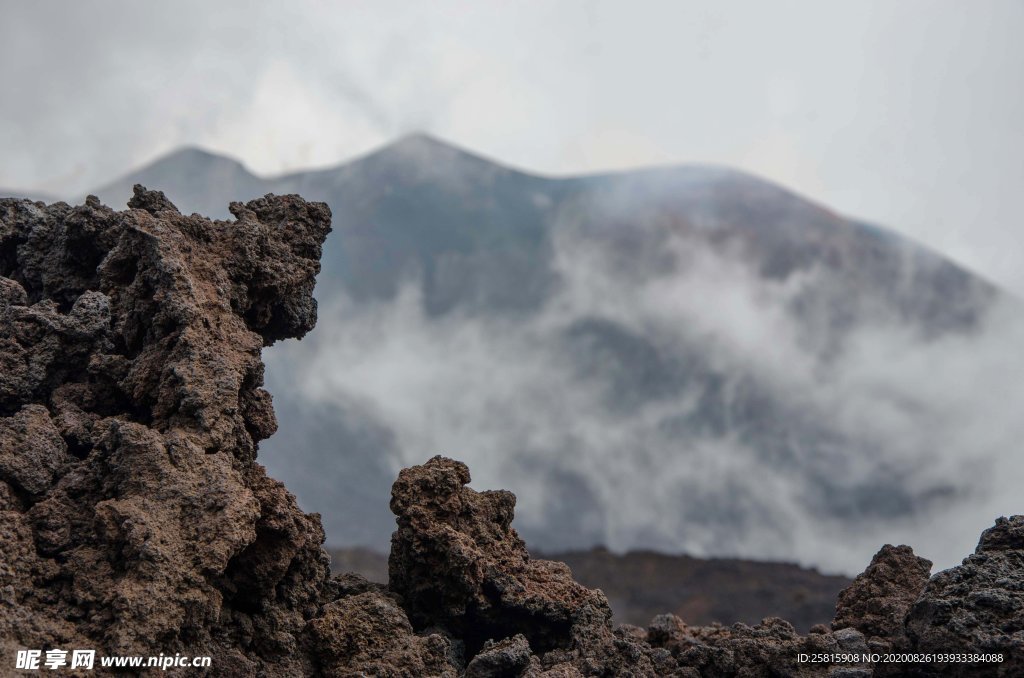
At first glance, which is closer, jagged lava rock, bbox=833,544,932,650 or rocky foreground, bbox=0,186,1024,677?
rocky foreground, bbox=0,186,1024,677

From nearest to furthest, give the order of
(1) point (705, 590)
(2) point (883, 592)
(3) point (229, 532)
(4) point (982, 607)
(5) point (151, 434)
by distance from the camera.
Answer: (3) point (229, 532) < (5) point (151, 434) < (4) point (982, 607) < (2) point (883, 592) < (1) point (705, 590)

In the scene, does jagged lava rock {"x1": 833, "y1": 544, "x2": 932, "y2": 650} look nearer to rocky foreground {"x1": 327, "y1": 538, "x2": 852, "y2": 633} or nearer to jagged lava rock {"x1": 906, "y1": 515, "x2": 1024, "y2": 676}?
jagged lava rock {"x1": 906, "y1": 515, "x2": 1024, "y2": 676}

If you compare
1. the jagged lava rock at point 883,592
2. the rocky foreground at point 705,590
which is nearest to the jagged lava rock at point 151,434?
the jagged lava rock at point 883,592

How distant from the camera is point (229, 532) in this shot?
808cm

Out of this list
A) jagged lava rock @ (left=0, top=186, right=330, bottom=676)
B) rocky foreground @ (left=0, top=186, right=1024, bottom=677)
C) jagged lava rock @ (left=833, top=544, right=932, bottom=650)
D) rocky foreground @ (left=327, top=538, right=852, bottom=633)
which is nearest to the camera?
jagged lava rock @ (left=0, top=186, right=330, bottom=676)

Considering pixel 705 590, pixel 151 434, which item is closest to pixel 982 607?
pixel 151 434

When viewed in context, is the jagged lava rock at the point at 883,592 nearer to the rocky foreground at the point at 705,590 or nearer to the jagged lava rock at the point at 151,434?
the jagged lava rock at the point at 151,434

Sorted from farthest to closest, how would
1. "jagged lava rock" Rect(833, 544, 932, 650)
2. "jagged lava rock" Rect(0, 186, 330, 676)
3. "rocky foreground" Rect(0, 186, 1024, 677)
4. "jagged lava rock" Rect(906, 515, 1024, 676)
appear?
1. "jagged lava rock" Rect(833, 544, 932, 650)
2. "jagged lava rock" Rect(906, 515, 1024, 676)
3. "rocky foreground" Rect(0, 186, 1024, 677)
4. "jagged lava rock" Rect(0, 186, 330, 676)

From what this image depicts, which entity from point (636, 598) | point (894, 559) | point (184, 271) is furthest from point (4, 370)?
point (636, 598)

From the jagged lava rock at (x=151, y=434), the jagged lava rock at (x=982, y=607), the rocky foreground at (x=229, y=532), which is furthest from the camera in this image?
the jagged lava rock at (x=982, y=607)

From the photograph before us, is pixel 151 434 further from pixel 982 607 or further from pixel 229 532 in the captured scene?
pixel 982 607

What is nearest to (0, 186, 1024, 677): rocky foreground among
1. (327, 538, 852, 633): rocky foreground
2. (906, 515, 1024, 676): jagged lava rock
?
(906, 515, 1024, 676): jagged lava rock

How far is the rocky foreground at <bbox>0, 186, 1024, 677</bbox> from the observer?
26.2 feet

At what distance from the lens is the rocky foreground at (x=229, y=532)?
26.2 ft
